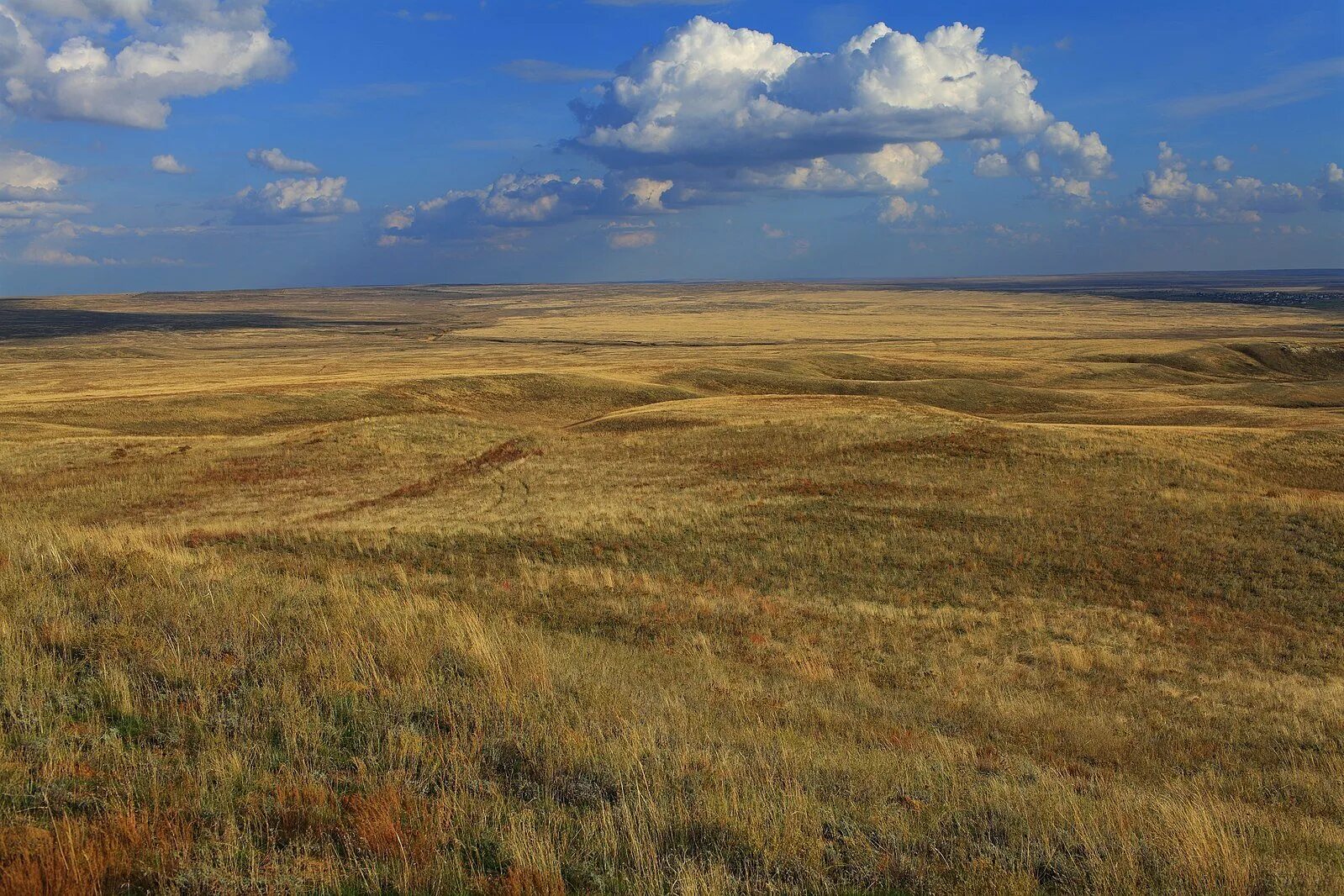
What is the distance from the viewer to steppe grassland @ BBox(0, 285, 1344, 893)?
593 centimetres

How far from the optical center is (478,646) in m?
9.77

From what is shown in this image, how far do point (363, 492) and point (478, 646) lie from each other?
948 inches

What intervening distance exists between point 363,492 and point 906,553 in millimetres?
19750

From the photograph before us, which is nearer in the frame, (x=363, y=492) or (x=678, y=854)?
(x=678, y=854)

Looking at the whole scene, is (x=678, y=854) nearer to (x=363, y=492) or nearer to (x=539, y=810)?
(x=539, y=810)

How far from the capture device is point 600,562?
22.1 meters

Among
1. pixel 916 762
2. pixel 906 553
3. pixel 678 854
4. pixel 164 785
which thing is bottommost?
pixel 906 553

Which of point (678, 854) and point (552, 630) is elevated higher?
point (678, 854)

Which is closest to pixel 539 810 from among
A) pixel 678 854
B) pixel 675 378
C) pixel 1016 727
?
pixel 678 854

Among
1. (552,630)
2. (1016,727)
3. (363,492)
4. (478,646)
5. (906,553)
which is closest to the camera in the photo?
(478,646)

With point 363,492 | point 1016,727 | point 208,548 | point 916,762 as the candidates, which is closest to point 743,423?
point 363,492

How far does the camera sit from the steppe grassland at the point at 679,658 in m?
5.93

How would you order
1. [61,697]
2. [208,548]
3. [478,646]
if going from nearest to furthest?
[61,697], [478,646], [208,548]

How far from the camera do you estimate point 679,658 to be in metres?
13.8
